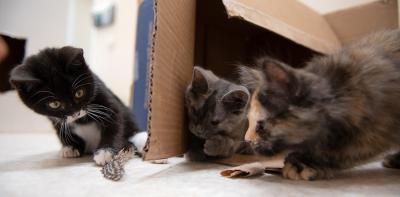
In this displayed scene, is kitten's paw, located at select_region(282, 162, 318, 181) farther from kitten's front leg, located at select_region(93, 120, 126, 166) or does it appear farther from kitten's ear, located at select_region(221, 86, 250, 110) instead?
kitten's front leg, located at select_region(93, 120, 126, 166)

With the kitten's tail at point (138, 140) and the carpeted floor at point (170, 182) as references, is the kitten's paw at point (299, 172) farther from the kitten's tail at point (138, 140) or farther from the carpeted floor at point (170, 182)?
the kitten's tail at point (138, 140)

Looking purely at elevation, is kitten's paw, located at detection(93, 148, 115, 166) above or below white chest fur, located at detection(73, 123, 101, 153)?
below

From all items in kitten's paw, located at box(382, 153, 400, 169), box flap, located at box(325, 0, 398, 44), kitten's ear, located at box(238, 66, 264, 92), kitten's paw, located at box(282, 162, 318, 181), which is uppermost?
box flap, located at box(325, 0, 398, 44)

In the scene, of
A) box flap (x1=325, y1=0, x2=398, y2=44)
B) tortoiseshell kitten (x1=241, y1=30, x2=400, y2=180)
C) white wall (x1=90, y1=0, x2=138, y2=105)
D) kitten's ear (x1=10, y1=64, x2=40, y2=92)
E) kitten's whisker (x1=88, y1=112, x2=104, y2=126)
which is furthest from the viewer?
white wall (x1=90, y1=0, x2=138, y2=105)

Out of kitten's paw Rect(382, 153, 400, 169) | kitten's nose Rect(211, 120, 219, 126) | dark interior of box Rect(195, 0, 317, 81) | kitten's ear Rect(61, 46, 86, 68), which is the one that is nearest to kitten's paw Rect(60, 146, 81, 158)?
kitten's ear Rect(61, 46, 86, 68)

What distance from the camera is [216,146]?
1300 millimetres

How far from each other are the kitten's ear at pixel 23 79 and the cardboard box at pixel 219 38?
40 centimetres

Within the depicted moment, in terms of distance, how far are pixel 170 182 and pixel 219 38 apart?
119 cm

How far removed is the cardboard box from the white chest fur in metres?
0.37

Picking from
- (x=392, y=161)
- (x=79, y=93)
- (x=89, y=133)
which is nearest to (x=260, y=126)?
(x=392, y=161)

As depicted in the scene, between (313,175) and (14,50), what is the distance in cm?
122

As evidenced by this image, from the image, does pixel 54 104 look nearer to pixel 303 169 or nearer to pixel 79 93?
pixel 79 93

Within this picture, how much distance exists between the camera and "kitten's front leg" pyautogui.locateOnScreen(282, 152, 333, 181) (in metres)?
1.00

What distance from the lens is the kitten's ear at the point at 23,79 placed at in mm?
1103
